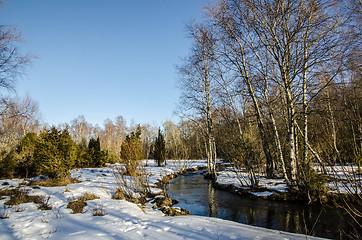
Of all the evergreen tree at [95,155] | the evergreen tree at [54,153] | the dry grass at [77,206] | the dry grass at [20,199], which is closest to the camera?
the dry grass at [77,206]

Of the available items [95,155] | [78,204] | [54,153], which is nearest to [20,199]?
[78,204]

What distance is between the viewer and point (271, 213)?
20.0 ft

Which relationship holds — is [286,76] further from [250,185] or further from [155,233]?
[155,233]

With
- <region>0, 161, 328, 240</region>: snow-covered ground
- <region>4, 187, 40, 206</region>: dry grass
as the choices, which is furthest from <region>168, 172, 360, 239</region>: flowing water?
<region>4, 187, 40, 206</region>: dry grass

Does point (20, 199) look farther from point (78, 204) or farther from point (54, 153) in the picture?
point (54, 153)

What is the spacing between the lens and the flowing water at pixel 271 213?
190 inches

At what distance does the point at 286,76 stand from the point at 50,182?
1184 centimetres

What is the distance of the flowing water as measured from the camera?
190 inches

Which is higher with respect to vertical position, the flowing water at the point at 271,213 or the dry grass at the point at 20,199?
the dry grass at the point at 20,199

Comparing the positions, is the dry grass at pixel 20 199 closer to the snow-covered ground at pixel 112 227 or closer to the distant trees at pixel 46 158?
the snow-covered ground at pixel 112 227

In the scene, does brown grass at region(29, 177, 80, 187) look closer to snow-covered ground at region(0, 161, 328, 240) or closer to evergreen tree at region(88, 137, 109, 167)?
snow-covered ground at region(0, 161, 328, 240)

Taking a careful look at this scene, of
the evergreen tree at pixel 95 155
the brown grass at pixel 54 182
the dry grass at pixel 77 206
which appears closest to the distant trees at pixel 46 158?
the brown grass at pixel 54 182

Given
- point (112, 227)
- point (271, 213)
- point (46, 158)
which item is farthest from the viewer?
point (46, 158)

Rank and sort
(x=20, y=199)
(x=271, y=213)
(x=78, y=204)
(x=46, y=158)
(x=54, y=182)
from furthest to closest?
(x=46, y=158)
(x=54, y=182)
(x=271, y=213)
(x=20, y=199)
(x=78, y=204)
